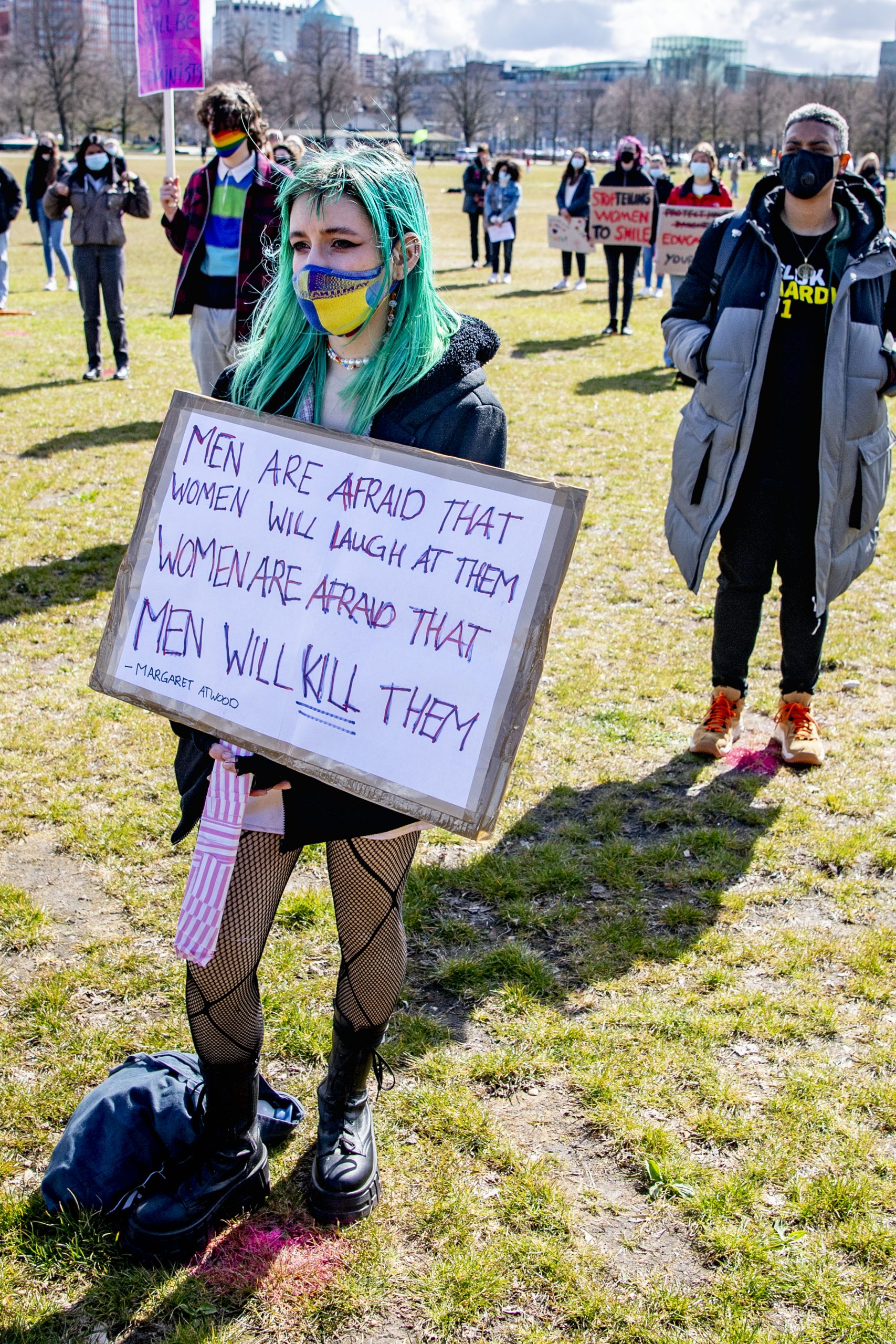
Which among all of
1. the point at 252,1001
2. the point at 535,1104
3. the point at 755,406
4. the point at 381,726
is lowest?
the point at 535,1104

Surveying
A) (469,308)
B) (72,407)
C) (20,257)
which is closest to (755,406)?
(72,407)

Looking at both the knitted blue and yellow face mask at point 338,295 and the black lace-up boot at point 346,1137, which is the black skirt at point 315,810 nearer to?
the black lace-up boot at point 346,1137

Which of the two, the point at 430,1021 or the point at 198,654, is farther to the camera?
the point at 430,1021

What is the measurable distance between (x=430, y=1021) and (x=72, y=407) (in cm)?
800

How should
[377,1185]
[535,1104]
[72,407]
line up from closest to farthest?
[377,1185], [535,1104], [72,407]

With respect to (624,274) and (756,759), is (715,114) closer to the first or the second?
(624,274)

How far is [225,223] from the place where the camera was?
19.7 feet

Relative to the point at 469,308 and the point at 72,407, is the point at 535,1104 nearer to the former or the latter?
the point at 72,407

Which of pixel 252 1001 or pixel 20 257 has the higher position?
pixel 20 257

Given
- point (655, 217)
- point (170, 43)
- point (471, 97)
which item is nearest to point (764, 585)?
point (170, 43)

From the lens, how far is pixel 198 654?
2148mm

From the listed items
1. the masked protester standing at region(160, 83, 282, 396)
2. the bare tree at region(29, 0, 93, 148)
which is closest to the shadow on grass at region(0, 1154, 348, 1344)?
the masked protester standing at region(160, 83, 282, 396)

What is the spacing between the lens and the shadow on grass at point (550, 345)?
12758 mm

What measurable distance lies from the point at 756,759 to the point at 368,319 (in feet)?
9.78
